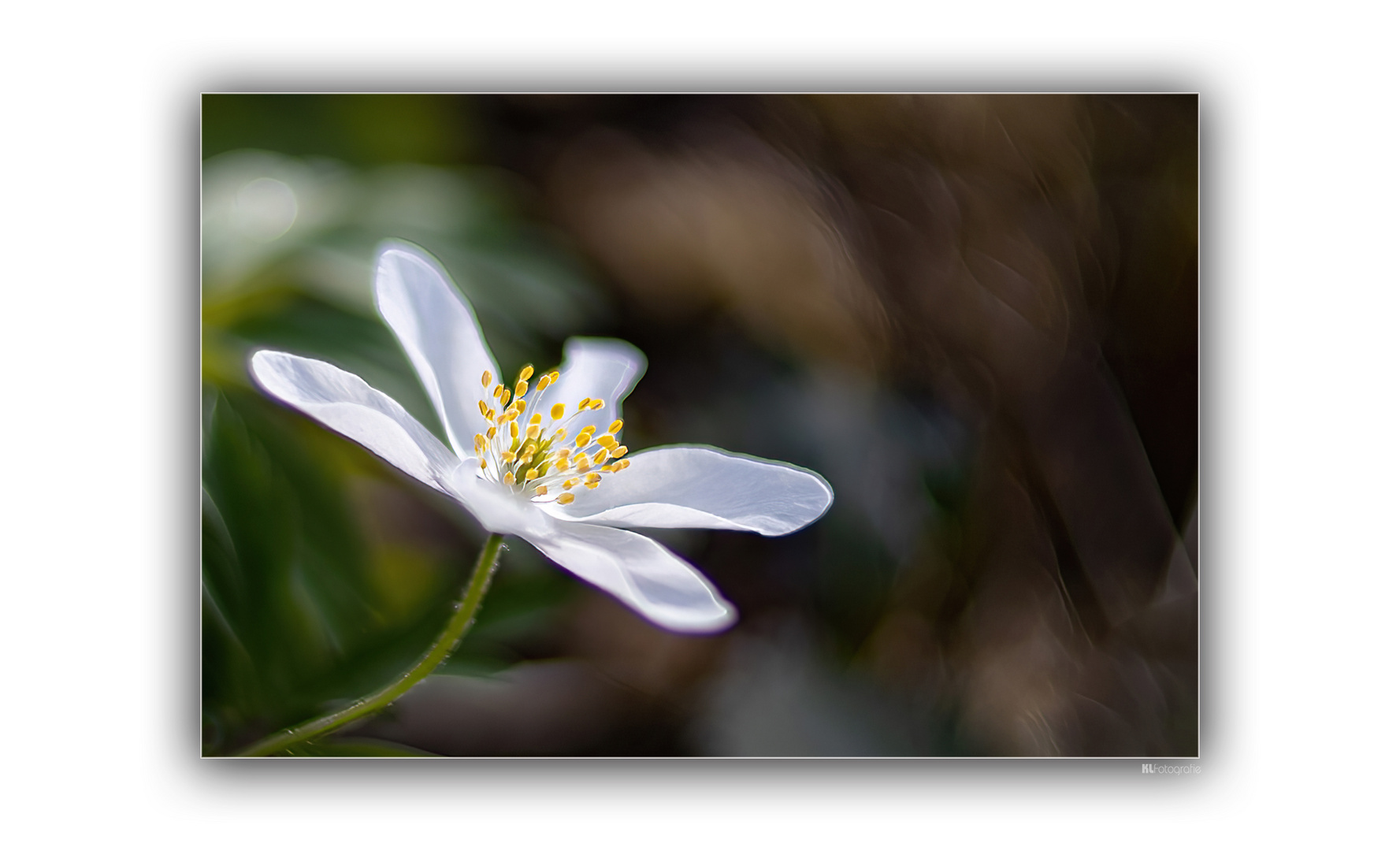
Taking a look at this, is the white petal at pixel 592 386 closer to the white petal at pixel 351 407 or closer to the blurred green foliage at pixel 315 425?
the white petal at pixel 351 407

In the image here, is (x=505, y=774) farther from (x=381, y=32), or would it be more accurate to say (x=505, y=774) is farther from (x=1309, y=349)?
(x=1309, y=349)

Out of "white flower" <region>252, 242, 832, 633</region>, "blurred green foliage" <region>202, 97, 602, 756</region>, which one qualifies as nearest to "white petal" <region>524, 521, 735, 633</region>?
"white flower" <region>252, 242, 832, 633</region>

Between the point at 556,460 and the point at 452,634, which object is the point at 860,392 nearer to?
the point at 556,460

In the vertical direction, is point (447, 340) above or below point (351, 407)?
above

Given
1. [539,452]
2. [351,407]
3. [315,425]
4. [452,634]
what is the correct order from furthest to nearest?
[315,425], [539,452], [452,634], [351,407]

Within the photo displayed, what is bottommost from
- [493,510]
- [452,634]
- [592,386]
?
[452,634]

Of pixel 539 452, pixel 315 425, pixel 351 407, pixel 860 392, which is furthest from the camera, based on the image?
pixel 860 392

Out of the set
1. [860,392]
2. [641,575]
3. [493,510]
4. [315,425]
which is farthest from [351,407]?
[860,392]

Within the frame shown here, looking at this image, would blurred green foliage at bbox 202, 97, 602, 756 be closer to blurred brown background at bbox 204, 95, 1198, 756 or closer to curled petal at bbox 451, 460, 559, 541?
blurred brown background at bbox 204, 95, 1198, 756
